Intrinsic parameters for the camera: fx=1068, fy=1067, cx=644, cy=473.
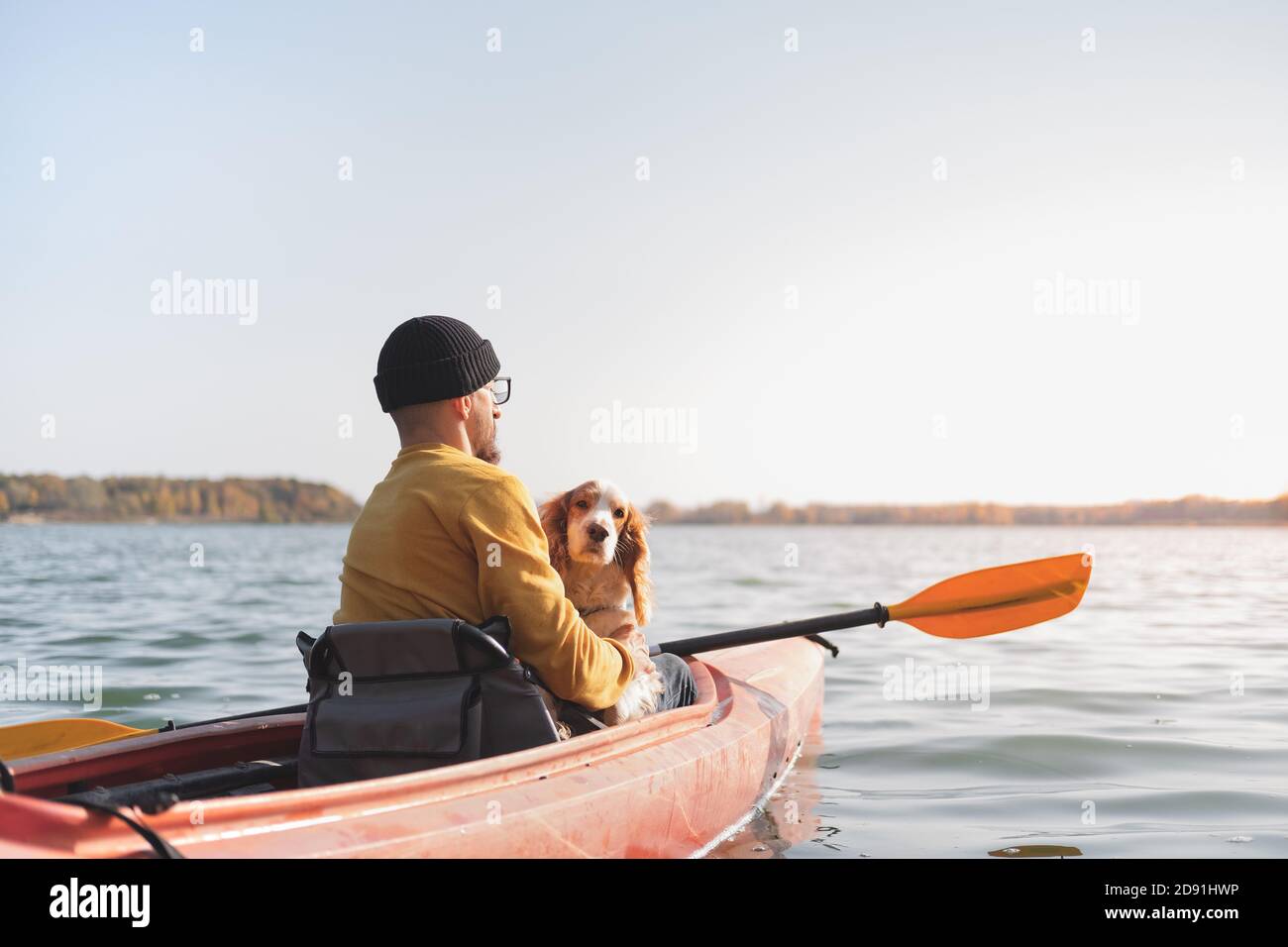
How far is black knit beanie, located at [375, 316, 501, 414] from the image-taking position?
2855 mm

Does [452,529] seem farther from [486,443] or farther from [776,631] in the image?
[776,631]

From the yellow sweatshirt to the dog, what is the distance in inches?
31.3

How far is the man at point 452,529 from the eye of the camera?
8.77 feet

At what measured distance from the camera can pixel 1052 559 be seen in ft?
17.1

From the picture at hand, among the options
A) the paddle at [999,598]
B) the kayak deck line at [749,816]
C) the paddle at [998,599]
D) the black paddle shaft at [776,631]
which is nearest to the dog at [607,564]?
the kayak deck line at [749,816]

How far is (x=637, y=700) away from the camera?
3.66 meters

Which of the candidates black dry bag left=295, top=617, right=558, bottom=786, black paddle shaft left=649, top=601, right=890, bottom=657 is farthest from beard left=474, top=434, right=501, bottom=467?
black paddle shaft left=649, top=601, right=890, bottom=657

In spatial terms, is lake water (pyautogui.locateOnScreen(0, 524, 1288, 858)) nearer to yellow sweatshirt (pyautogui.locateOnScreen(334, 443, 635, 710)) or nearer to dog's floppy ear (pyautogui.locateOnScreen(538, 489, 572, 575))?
dog's floppy ear (pyautogui.locateOnScreen(538, 489, 572, 575))

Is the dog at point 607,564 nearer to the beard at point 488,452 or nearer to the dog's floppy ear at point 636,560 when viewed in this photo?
the dog's floppy ear at point 636,560

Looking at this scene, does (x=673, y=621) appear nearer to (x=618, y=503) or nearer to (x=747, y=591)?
(x=747, y=591)

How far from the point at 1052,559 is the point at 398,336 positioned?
11.8 ft

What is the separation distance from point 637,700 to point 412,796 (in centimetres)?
111

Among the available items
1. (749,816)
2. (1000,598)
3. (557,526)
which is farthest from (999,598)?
(557,526)
